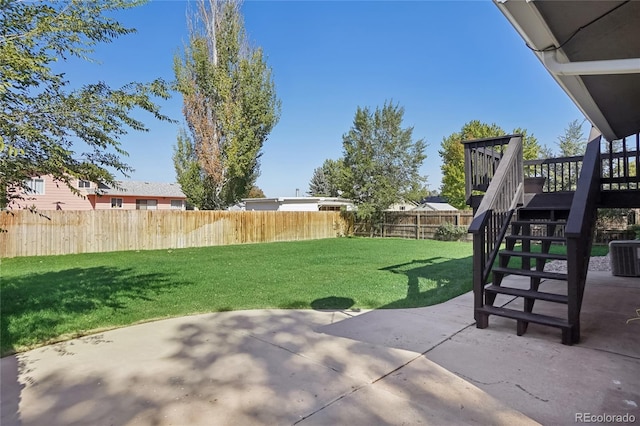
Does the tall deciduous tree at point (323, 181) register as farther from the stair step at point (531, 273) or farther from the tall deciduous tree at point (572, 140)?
the stair step at point (531, 273)

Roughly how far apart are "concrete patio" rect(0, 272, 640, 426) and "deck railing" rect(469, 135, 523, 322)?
2.10 feet

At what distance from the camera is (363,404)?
2.15 m

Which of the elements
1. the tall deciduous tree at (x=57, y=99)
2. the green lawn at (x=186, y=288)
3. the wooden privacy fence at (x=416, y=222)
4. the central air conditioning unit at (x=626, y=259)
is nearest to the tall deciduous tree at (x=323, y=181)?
the wooden privacy fence at (x=416, y=222)

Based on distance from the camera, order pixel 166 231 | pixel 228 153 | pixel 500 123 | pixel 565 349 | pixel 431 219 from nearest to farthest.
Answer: pixel 565 349 → pixel 166 231 → pixel 431 219 → pixel 228 153 → pixel 500 123

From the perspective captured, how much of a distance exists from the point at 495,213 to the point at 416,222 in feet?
45.5

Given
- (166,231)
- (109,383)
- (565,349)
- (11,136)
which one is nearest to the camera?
(109,383)

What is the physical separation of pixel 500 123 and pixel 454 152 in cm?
334

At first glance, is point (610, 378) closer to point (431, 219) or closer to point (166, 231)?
point (166, 231)

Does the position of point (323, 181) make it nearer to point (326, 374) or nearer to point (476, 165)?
point (476, 165)

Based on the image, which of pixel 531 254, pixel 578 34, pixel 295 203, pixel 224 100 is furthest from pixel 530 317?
pixel 295 203

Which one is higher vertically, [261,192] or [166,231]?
[261,192]

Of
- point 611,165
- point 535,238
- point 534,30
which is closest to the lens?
point 534,30

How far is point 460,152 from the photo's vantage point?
77.4 feet

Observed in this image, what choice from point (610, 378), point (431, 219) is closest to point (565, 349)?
point (610, 378)
